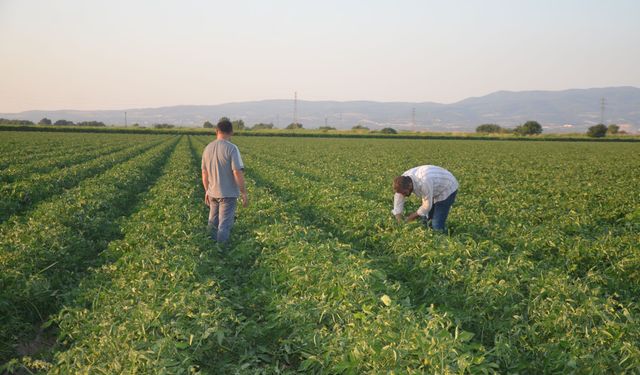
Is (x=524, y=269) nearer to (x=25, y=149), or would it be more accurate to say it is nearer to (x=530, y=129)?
(x=25, y=149)

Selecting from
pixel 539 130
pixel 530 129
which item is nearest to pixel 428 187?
pixel 530 129

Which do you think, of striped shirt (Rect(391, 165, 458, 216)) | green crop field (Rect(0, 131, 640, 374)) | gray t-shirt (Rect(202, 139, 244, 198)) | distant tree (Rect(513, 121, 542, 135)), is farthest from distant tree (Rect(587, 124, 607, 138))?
gray t-shirt (Rect(202, 139, 244, 198))

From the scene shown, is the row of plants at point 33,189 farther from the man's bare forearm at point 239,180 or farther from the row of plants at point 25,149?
the man's bare forearm at point 239,180

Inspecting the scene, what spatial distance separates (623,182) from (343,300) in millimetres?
18522

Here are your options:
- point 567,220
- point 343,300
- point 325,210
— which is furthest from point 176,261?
point 567,220

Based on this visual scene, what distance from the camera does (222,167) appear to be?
8.66 metres

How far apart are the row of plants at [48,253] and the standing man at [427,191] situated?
5.12m

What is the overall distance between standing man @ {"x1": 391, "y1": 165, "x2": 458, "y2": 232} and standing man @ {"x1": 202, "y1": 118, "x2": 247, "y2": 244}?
107 inches

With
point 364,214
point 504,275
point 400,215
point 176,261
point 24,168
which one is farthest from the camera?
point 24,168

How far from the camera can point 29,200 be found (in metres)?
13.0

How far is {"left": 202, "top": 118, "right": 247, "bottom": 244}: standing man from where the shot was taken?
852 cm

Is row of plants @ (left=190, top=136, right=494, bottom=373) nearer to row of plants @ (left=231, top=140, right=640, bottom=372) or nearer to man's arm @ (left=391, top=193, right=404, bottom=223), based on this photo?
row of plants @ (left=231, top=140, right=640, bottom=372)

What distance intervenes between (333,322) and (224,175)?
4537 millimetres

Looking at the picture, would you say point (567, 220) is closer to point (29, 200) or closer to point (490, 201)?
point (490, 201)
